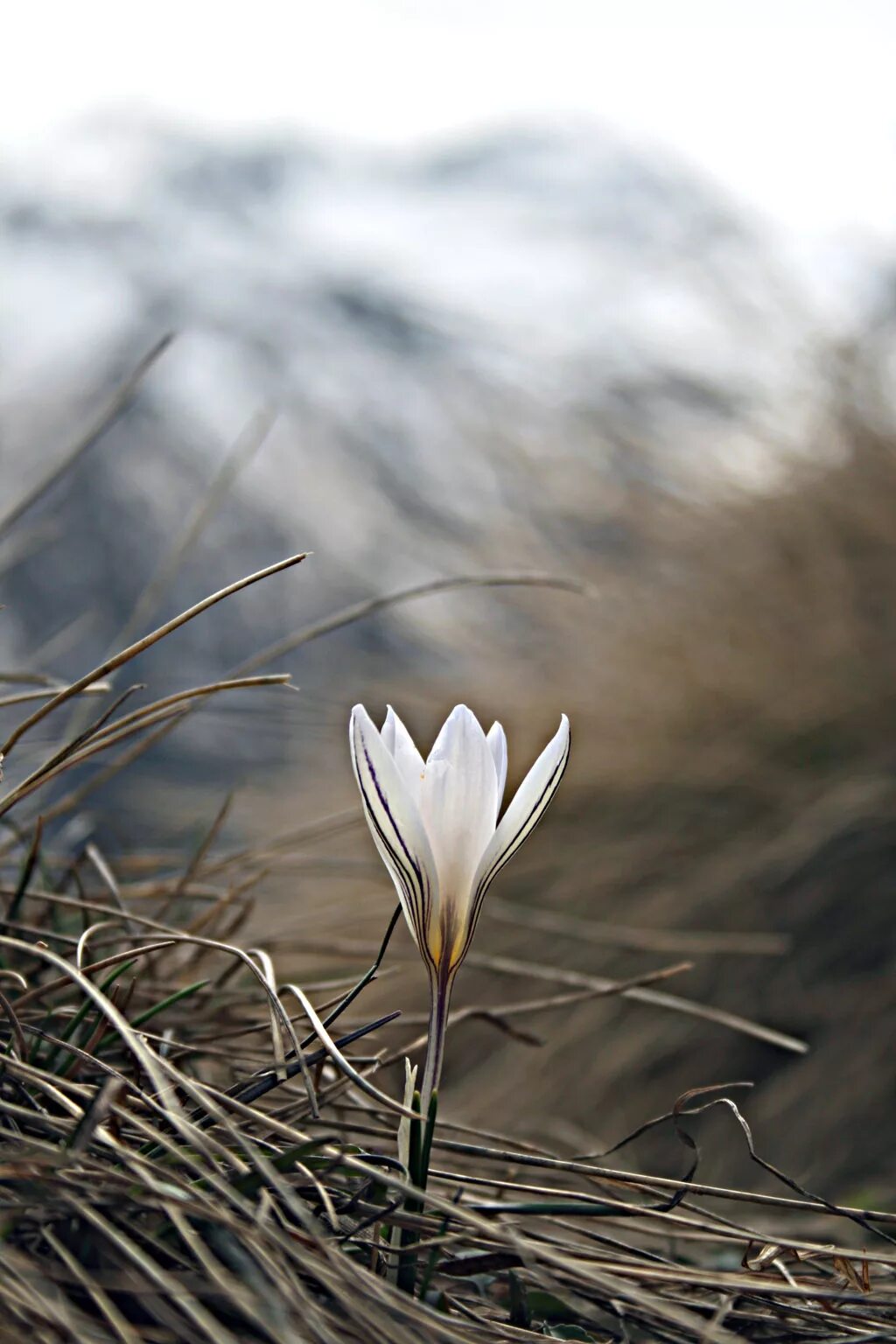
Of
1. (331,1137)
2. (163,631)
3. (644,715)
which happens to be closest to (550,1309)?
(331,1137)

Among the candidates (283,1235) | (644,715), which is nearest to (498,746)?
→ (283,1235)

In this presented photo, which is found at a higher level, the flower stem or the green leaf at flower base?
the flower stem

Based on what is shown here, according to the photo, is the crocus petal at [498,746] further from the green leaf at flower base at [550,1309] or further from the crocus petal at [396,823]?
the green leaf at flower base at [550,1309]

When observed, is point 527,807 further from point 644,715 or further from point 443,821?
point 644,715

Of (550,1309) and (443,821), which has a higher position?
(443,821)

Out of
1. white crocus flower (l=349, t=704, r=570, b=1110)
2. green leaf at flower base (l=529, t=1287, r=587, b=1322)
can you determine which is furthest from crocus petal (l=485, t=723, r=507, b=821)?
green leaf at flower base (l=529, t=1287, r=587, b=1322)

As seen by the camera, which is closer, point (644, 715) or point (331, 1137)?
point (331, 1137)

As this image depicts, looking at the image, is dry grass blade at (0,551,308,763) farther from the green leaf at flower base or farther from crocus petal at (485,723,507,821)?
the green leaf at flower base
